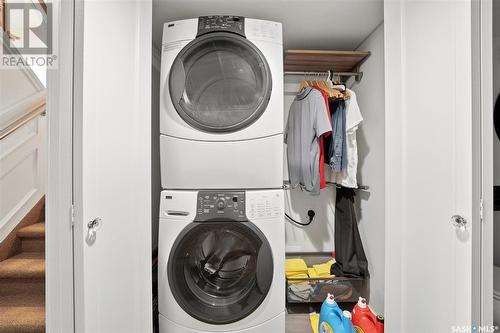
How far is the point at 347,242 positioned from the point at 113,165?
5.33 ft

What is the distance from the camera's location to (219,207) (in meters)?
1.31

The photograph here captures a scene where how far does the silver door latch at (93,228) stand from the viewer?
91 cm

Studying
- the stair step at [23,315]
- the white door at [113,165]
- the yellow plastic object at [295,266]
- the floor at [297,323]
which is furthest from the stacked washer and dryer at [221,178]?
the stair step at [23,315]

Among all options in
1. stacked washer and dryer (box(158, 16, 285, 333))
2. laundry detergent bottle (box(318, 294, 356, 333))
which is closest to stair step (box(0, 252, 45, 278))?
stacked washer and dryer (box(158, 16, 285, 333))

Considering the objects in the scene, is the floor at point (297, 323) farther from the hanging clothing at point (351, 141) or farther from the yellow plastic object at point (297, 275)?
the hanging clothing at point (351, 141)

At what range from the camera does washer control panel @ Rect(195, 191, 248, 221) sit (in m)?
1.31

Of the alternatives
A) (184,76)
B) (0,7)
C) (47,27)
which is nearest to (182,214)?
(184,76)

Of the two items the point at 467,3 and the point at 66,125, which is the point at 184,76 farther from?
the point at 467,3

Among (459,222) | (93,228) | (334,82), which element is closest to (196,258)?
(93,228)

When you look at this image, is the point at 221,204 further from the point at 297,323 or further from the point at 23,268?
the point at 297,323

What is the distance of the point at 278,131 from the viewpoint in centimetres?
135

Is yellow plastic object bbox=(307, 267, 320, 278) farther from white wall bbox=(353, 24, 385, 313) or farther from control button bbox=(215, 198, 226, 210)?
control button bbox=(215, 198, 226, 210)

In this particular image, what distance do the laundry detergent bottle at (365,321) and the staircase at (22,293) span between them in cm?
163

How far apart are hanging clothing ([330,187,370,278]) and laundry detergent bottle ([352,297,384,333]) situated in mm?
237
